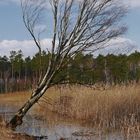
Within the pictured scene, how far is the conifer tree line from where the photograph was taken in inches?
640

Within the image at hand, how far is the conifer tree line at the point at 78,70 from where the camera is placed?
1625 centimetres

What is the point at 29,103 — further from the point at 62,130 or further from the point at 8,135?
the point at 8,135

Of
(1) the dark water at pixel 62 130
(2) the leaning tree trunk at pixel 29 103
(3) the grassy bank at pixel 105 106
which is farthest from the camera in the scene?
(3) the grassy bank at pixel 105 106

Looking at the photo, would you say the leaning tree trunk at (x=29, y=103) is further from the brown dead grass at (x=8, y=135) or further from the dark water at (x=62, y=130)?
the brown dead grass at (x=8, y=135)

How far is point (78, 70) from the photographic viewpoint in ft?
53.9

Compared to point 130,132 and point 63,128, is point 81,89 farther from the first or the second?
point 130,132

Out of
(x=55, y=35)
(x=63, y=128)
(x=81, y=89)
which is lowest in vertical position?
(x=63, y=128)

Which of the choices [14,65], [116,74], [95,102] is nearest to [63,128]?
[95,102]

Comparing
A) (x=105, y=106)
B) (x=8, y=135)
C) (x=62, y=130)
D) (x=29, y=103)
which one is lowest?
(x=62, y=130)

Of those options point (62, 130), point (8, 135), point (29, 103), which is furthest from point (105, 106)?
point (8, 135)

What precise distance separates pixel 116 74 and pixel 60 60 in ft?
129

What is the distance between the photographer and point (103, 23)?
51.3ft

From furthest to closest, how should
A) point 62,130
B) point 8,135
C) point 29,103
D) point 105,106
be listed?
1. point 105,106
2. point 62,130
3. point 29,103
4. point 8,135

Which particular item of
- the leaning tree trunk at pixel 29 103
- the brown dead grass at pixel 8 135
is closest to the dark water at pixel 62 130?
the leaning tree trunk at pixel 29 103
